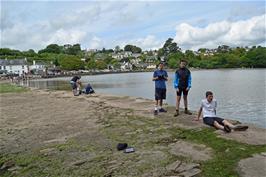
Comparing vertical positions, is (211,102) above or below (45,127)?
above

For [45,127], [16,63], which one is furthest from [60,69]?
[45,127]

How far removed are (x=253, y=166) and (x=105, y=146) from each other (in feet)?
11.8

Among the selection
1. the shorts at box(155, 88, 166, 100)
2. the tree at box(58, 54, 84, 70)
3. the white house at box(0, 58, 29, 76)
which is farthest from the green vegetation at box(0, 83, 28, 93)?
the tree at box(58, 54, 84, 70)

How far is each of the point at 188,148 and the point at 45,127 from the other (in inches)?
232

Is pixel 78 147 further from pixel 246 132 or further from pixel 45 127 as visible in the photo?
pixel 246 132

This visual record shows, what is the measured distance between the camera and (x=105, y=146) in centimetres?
799

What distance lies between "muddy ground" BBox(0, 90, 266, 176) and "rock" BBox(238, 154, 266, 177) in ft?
2.38

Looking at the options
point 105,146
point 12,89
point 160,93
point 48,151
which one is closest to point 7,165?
point 48,151

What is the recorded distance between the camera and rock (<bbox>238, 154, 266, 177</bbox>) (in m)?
5.43

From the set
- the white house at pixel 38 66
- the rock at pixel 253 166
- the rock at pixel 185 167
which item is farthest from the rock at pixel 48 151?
the white house at pixel 38 66

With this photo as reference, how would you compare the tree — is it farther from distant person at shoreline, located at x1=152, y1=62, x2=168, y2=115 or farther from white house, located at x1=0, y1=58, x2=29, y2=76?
distant person at shoreline, located at x1=152, y1=62, x2=168, y2=115

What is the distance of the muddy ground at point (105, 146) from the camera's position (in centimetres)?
622

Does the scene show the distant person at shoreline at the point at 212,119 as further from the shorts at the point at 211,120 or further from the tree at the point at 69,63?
the tree at the point at 69,63

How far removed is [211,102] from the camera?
980 cm
